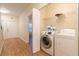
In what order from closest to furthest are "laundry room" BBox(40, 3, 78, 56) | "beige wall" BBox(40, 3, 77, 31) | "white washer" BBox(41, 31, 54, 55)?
"laundry room" BBox(40, 3, 78, 56) → "beige wall" BBox(40, 3, 77, 31) → "white washer" BBox(41, 31, 54, 55)

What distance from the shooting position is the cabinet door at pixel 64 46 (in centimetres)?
160

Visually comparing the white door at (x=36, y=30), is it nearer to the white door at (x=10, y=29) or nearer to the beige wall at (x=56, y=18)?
the beige wall at (x=56, y=18)

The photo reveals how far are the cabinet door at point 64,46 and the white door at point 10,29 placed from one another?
3.95ft

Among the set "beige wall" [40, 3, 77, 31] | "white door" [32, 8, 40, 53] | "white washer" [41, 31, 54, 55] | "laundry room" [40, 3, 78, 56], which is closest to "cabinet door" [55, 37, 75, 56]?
"laundry room" [40, 3, 78, 56]

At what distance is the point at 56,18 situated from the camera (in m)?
2.48

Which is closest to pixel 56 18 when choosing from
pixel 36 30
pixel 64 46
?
pixel 36 30

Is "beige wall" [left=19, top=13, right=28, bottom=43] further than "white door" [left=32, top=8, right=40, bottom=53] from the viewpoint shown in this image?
Yes

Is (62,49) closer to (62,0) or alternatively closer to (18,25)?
(62,0)

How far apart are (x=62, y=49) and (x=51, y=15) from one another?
117 centimetres

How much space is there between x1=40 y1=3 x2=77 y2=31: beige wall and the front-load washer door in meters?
0.32

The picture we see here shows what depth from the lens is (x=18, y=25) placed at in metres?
2.51

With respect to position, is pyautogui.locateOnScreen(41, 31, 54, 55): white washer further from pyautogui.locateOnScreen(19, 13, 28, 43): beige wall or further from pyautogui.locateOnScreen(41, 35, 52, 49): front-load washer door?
pyautogui.locateOnScreen(19, 13, 28, 43): beige wall

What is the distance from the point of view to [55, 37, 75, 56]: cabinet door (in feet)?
5.26

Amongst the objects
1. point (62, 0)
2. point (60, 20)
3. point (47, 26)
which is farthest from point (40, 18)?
point (62, 0)
